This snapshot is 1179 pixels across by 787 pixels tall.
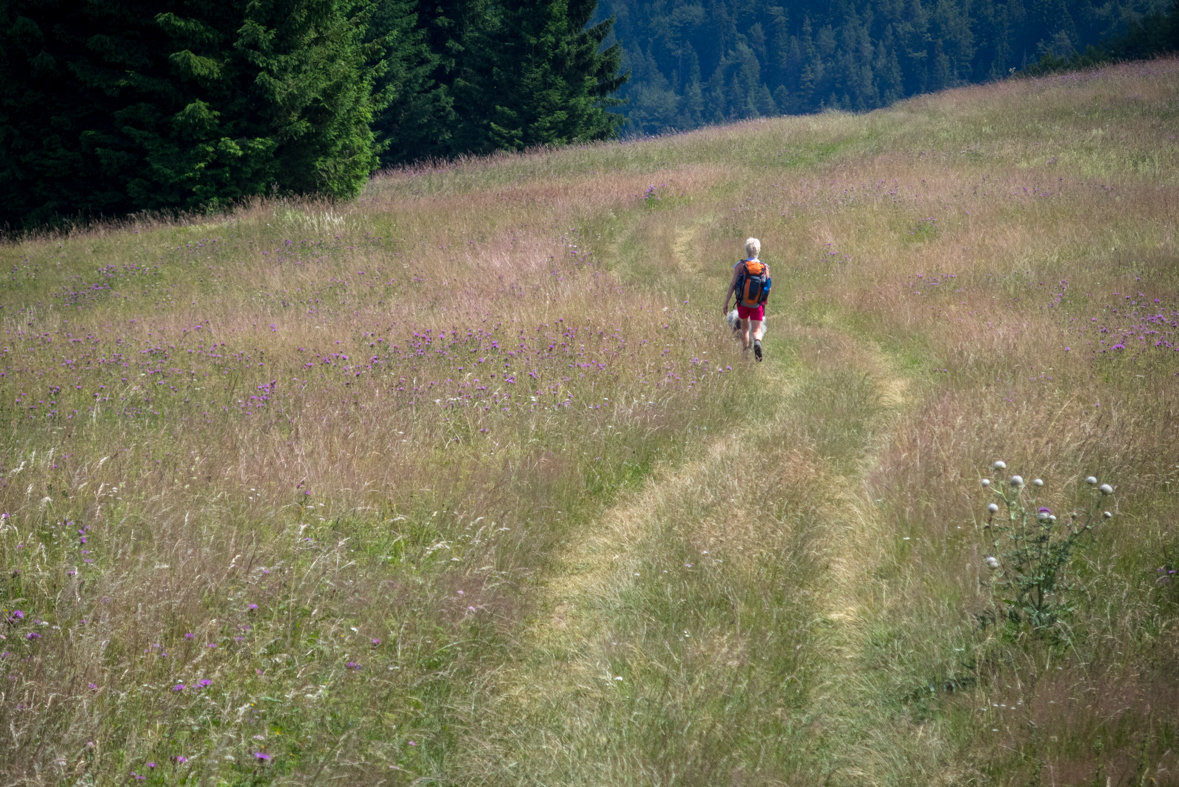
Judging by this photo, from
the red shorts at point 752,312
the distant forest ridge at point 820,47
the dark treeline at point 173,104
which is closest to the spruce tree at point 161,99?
the dark treeline at point 173,104

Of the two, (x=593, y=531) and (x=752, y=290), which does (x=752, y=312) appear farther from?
(x=593, y=531)

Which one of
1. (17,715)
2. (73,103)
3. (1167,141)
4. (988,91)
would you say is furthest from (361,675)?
(988,91)

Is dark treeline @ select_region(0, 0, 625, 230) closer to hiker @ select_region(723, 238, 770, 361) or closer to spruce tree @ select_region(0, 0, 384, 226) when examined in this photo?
spruce tree @ select_region(0, 0, 384, 226)

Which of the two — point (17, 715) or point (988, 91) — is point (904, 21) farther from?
point (17, 715)

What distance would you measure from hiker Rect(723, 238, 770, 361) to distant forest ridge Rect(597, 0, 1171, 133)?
106m

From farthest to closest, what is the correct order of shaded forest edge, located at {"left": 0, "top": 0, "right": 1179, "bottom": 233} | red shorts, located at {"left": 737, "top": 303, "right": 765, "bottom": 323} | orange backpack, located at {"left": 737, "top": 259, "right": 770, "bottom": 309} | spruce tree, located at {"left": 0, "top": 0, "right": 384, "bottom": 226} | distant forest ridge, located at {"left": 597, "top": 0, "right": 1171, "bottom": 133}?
distant forest ridge, located at {"left": 597, "top": 0, "right": 1171, "bottom": 133} → shaded forest edge, located at {"left": 0, "top": 0, "right": 1179, "bottom": 233} → spruce tree, located at {"left": 0, "top": 0, "right": 384, "bottom": 226} → red shorts, located at {"left": 737, "top": 303, "right": 765, "bottom": 323} → orange backpack, located at {"left": 737, "top": 259, "right": 770, "bottom": 309}

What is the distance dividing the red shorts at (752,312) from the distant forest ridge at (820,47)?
107m

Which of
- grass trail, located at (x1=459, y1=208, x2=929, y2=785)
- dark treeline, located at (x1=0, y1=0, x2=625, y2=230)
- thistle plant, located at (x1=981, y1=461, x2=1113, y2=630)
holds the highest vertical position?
dark treeline, located at (x1=0, y1=0, x2=625, y2=230)

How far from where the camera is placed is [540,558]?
4605 millimetres

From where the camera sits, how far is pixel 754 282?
26.7 ft

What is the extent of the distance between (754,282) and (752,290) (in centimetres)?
9

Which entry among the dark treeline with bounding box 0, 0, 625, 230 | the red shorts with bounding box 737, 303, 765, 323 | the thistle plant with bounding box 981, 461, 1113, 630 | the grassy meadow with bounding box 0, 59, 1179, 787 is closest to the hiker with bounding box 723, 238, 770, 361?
the red shorts with bounding box 737, 303, 765, 323

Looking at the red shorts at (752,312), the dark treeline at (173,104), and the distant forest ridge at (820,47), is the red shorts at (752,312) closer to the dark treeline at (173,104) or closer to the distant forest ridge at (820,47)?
the dark treeline at (173,104)

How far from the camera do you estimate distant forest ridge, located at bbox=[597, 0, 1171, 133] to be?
103750 millimetres
